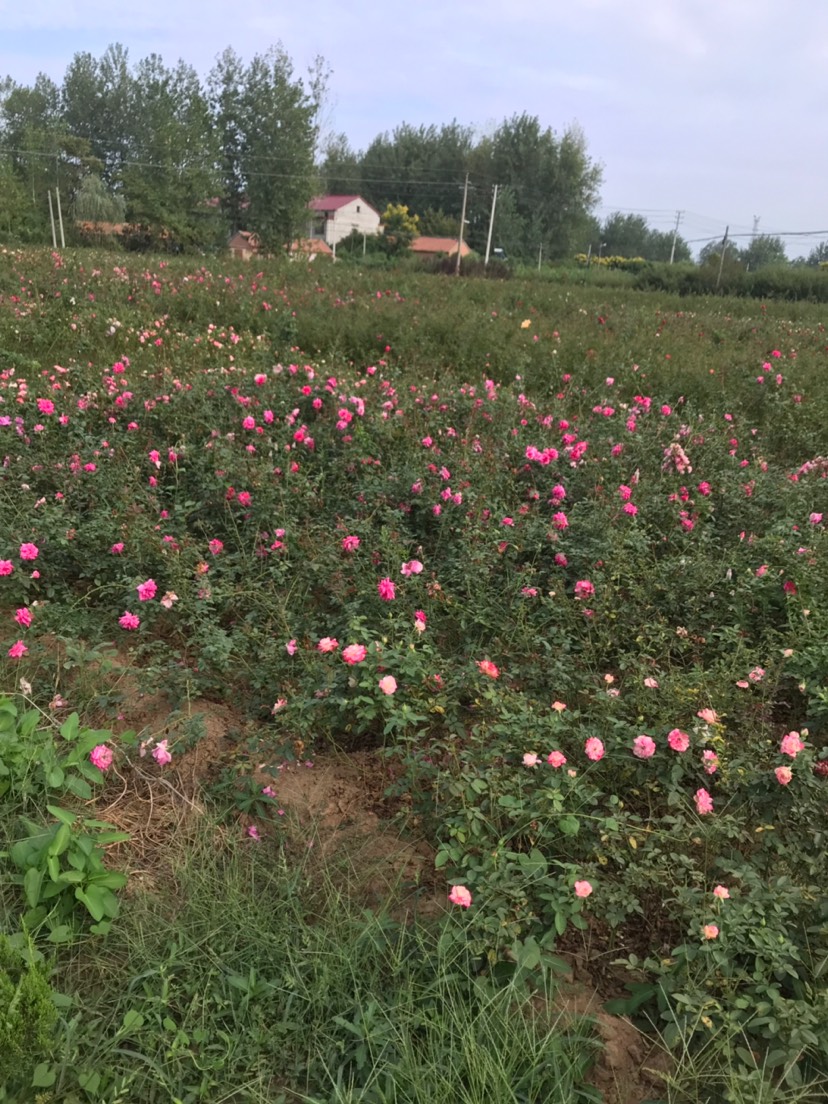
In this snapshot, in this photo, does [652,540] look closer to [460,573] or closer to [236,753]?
[460,573]

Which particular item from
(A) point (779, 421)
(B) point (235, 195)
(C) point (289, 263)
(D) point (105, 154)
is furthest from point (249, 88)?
(A) point (779, 421)

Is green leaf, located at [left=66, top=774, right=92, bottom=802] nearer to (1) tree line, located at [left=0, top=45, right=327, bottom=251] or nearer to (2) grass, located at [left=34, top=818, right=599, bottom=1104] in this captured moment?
(2) grass, located at [left=34, top=818, right=599, bottom=1104]

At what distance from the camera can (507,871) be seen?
1675mm

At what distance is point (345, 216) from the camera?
58312 mm

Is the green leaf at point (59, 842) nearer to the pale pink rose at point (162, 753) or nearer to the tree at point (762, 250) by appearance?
the pale pink rose at point (162, 753)

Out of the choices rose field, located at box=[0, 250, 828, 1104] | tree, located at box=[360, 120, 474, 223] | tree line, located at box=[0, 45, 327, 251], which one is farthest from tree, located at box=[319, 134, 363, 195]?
rose field, located at box=[0, 250, 828, 1104]

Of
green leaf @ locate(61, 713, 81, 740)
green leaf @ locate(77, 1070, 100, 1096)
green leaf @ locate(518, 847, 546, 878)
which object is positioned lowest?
green leaf @ locate(77, 1070, 100, 1096)

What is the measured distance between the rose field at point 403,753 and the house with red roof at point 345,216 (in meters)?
59.6

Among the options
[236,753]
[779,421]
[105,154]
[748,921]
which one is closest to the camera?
[748,921]

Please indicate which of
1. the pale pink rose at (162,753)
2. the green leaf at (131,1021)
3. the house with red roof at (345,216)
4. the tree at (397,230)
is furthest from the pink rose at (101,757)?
the house with red roof at (345,216)

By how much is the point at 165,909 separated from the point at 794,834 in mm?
1602

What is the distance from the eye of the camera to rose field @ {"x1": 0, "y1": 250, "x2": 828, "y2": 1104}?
147cm

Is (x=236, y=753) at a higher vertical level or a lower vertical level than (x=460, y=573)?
lower

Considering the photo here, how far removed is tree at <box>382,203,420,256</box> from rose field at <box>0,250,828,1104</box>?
144 ft
